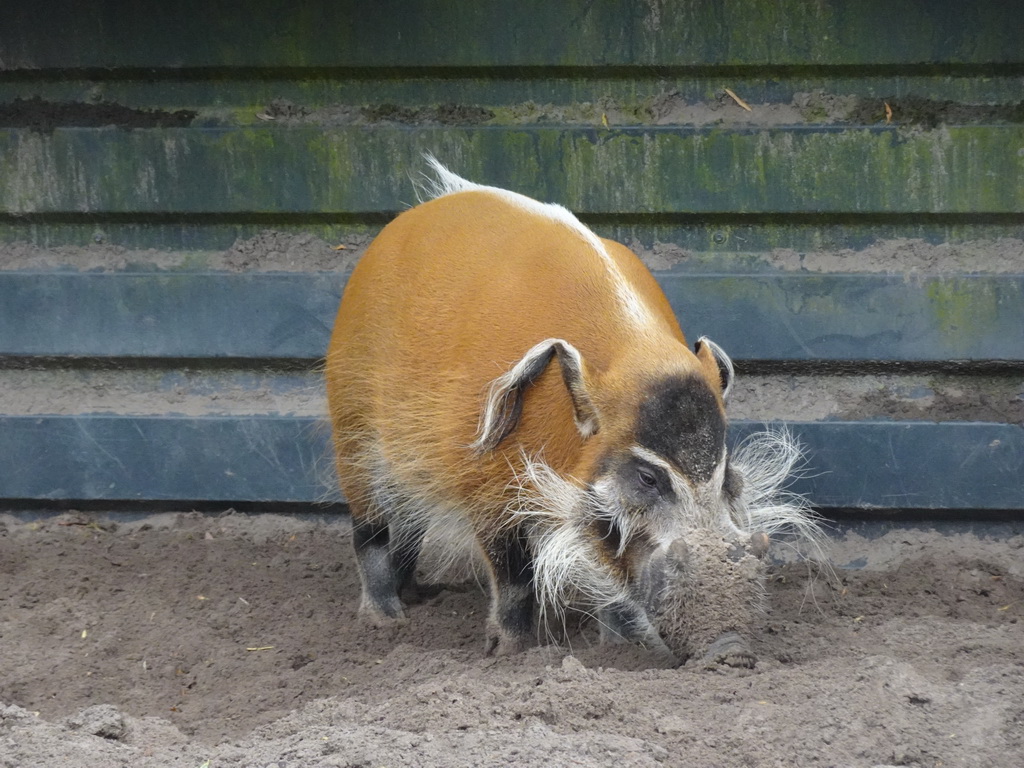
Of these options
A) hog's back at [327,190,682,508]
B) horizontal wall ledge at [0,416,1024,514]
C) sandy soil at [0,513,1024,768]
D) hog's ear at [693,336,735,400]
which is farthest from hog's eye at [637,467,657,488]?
horizontal wall ledge at [0,416,1024,514]

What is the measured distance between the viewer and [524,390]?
11.6ft

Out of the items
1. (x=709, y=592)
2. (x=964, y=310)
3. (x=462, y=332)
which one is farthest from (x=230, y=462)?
(x=964, y=310)

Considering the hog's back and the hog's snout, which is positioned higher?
the hog's back

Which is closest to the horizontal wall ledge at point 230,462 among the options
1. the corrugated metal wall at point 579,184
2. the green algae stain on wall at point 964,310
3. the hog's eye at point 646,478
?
the corrugated metal wall at point 579,184

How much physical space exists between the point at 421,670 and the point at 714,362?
135 cm

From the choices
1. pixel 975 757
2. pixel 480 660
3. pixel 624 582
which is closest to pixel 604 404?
pixel 624 582

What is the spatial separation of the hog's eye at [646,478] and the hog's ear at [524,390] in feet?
0.65

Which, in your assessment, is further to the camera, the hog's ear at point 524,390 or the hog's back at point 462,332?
the hog's back at point 462,332

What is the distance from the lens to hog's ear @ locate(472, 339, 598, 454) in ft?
11.1

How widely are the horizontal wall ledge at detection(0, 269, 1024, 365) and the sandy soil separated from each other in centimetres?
78

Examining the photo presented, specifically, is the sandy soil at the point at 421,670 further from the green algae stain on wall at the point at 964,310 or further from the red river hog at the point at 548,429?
the green algae stain on wall at the point at 964,310

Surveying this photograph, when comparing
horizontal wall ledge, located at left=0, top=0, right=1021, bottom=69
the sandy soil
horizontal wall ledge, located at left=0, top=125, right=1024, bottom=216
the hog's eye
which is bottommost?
the sandy soil

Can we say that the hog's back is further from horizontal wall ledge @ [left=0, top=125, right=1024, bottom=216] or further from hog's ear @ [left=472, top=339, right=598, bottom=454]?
horizontal wall ledge @ [left=0, top=125, right=1024, bottom=216]

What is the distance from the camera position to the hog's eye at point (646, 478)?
3.34 meters
